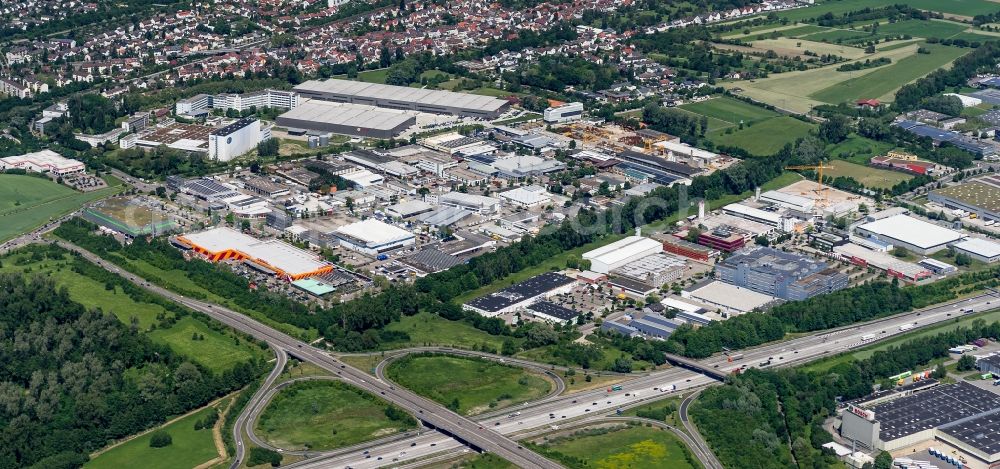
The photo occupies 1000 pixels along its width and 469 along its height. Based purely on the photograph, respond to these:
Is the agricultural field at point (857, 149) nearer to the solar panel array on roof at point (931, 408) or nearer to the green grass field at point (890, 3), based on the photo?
the solar panel array on roof at point (931, 408)

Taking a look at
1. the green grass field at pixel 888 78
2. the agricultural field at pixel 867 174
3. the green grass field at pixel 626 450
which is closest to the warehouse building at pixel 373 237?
the green grass field at pixel 626 450

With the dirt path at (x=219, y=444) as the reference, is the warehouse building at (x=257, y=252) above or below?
below

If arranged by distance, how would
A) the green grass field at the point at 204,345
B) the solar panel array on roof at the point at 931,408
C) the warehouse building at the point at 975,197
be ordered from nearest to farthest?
the solar panel array on roof at the point at 931,408 < the green grass field at the point at 204,345 < the warehouse building at the point at 975,197

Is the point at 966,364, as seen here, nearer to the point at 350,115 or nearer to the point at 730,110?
the point at 730,110

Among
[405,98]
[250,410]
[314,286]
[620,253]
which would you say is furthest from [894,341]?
[405,98]

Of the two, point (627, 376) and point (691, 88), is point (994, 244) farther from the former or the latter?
point (691, 88)

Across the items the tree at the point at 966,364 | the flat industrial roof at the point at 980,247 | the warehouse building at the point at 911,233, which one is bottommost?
the warehouse building at the point at 911,233

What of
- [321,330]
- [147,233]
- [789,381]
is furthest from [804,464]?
[147,233]
